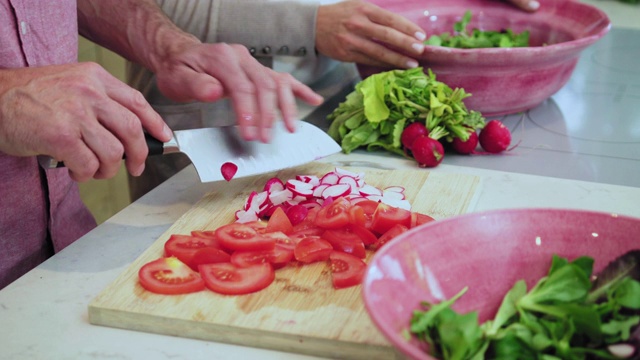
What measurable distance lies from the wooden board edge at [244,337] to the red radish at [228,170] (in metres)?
0.37

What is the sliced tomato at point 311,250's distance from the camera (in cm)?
114

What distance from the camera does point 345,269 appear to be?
1112 millimetres

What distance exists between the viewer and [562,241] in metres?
0.93

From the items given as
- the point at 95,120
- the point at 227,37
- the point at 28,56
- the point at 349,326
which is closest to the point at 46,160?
the point at 95,120

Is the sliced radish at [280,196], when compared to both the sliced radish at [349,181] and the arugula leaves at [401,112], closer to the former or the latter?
the sliced radish at [349,181]

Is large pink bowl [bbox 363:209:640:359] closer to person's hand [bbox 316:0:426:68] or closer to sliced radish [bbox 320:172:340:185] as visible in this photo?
sliced radish [bbox 320:172:340:185]

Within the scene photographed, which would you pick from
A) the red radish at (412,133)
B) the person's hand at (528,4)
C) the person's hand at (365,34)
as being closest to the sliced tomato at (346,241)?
the red radish at (412,133)

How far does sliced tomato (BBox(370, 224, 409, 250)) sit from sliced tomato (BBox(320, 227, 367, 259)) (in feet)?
0.09

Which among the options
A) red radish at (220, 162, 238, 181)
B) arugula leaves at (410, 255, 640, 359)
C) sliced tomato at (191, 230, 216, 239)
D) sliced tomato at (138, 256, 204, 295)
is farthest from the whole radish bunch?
arugula leaves at (410, 255, 640, 359)

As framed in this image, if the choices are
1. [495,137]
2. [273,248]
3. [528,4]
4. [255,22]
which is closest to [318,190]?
[273,248]

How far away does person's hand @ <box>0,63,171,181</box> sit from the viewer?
1.11 m

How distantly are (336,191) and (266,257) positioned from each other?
0.24 metres

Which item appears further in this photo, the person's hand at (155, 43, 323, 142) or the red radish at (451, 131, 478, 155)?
the red radish at (451, 131, 478, 155)

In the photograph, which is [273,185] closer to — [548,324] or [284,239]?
[284,239]
